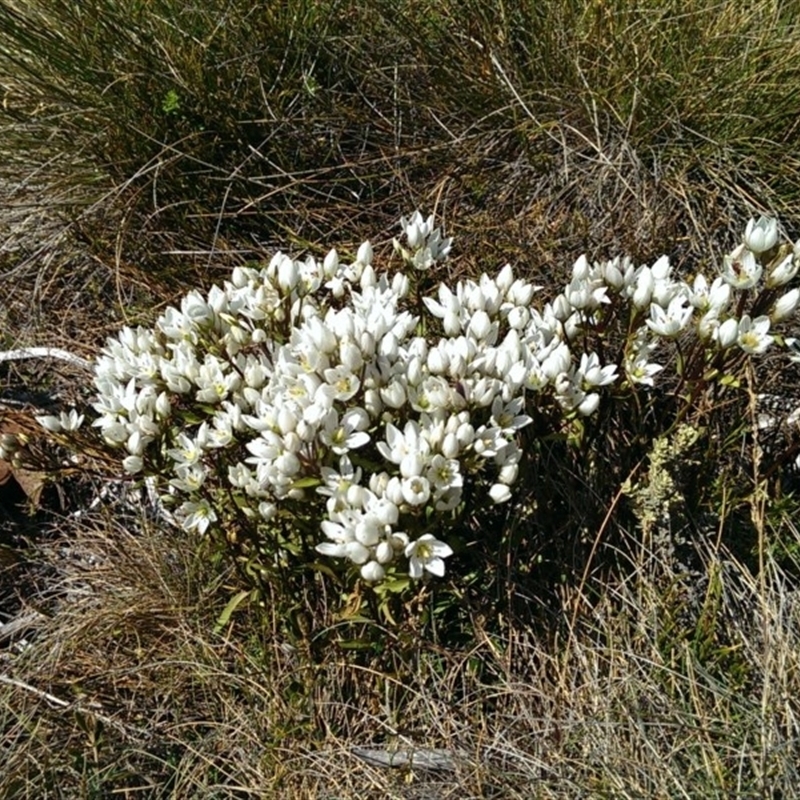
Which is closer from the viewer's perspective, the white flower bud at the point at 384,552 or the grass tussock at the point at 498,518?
the white flower bud at the point at 384,552

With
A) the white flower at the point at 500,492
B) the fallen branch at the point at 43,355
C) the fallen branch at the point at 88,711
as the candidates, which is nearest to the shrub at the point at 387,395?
the white flower at the point at 500,492

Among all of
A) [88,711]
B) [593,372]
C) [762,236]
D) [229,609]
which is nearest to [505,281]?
[593,372]

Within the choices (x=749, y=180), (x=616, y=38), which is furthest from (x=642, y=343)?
(x=616, y=38)

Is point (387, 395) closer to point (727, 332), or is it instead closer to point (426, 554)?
point (426, 554)

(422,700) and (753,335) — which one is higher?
(753,335)

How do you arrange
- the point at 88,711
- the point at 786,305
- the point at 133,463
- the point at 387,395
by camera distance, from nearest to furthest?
the point at 387,395 → the point at 133,463 → the point at 786,305 → the point at 88,711

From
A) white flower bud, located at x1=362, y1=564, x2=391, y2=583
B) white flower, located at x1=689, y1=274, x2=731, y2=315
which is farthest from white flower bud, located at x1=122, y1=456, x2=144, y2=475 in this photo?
white flower, located at x1=689, y1=274, x2=731, y2=315

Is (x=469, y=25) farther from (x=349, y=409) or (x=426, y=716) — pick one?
(x=426, y=716)

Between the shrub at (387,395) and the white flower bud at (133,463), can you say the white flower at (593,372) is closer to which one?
the shrub at (387,395)
